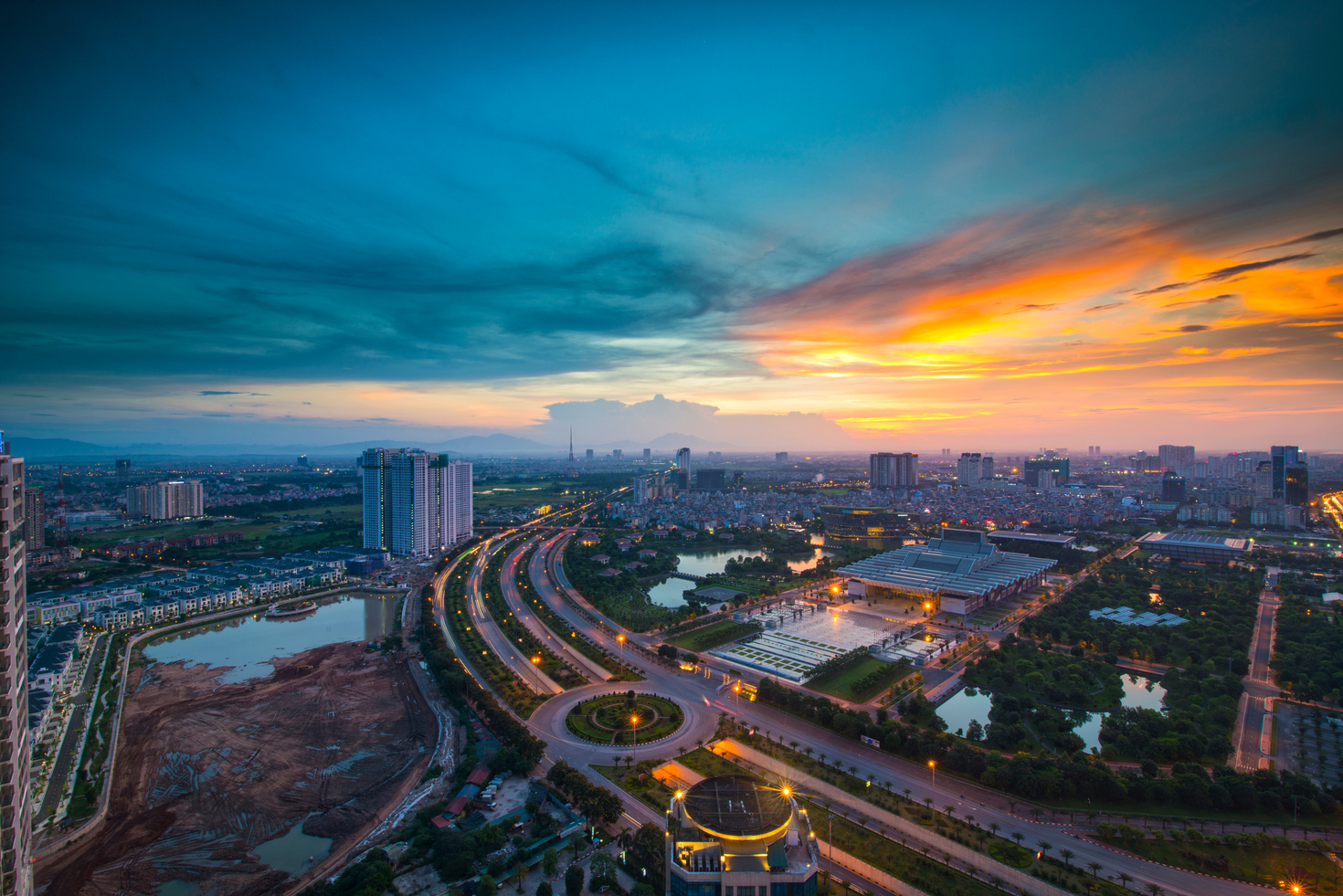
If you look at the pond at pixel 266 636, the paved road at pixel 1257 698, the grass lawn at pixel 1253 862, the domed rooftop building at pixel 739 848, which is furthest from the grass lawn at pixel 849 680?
the pond at pixel 266 636

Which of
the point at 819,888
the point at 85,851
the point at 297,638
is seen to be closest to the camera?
the point at 819,888

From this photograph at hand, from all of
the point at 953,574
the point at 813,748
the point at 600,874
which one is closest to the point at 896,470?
the point at 953,574

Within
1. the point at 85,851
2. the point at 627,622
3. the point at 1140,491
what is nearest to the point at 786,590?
the point at 627,622

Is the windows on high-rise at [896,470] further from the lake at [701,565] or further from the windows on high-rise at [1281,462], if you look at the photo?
the lake at [701,565]

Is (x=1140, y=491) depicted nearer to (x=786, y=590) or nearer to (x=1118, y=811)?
(x=786, y=590)

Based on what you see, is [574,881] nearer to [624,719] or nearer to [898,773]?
[624,719]
